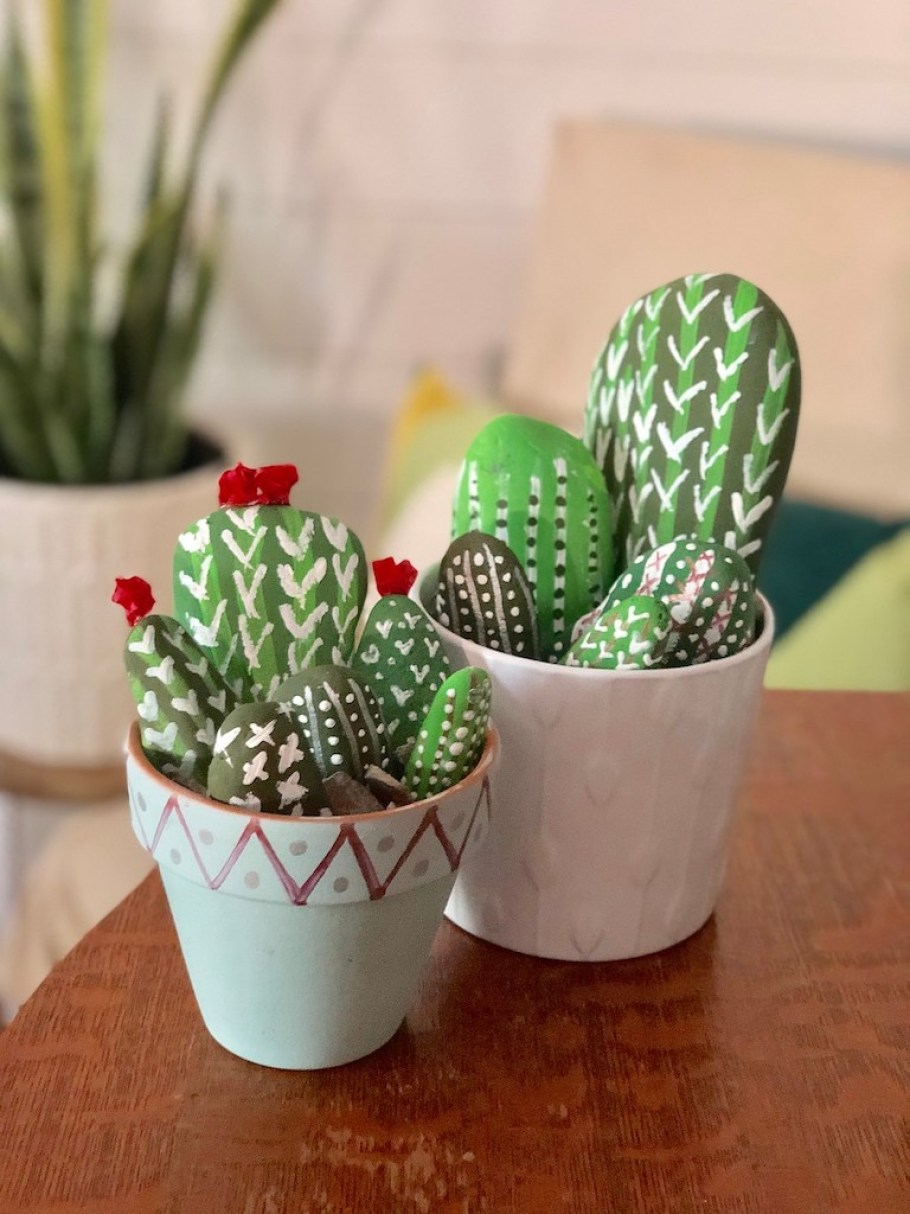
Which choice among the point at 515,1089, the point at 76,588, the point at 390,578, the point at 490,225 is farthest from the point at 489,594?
the point at 490,225

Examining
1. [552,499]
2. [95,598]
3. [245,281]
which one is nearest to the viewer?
A: [552,499]

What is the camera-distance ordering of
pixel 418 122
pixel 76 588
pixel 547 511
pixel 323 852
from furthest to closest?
1. pixel 418 122
2. pixel 76 588
3. pixel 547 511
4. pixel 323 852

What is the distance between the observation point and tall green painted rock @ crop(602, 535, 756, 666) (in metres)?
0.45

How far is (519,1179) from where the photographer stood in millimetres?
391

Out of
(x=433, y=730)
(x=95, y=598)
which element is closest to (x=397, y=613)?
(x=433, y=730)

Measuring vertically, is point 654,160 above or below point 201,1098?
above

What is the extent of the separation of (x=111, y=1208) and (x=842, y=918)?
12.2 inches

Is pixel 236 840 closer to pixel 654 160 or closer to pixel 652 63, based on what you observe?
pixel 654 160

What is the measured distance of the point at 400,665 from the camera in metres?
0.44

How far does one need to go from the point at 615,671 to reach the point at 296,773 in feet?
0.40

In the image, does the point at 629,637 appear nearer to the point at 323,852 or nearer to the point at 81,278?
the point at 323,852

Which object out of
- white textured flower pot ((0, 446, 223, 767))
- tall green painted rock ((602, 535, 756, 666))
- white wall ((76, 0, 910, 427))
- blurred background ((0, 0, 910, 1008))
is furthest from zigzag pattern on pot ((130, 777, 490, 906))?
white wall ((76, 0, 910, 427))

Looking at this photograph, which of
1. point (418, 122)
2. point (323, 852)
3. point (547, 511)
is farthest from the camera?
point (418, 122)

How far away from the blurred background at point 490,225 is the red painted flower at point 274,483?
2.34ft
